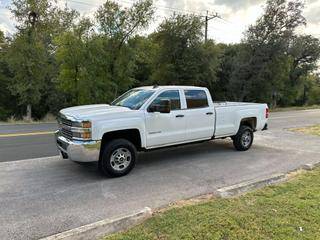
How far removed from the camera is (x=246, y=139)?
28.1 ft

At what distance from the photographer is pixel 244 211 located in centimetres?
420

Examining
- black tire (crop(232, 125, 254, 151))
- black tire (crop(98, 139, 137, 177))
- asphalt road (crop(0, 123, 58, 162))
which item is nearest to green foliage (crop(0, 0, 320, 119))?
asphalt road (crop(0, 123, 58, 162))

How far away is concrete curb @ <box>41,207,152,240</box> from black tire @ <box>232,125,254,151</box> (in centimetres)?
485

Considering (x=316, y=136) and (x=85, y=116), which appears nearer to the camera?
(x=85, y=116)

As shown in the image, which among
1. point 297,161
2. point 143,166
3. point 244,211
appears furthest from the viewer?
point 297,161

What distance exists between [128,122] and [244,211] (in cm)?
281

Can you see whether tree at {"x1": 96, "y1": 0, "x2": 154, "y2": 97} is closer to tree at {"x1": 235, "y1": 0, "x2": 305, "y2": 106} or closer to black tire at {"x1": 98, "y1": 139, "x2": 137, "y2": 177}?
tree at {"x1": 235, "y1": 0, "x2": 305, "y2": 106}

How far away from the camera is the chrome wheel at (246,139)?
845cm

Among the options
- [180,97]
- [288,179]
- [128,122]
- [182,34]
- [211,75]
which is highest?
[182,34]

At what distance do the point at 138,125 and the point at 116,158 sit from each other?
2.61 feet

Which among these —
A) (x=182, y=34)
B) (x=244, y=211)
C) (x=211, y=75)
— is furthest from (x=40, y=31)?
(x=244, y=211)

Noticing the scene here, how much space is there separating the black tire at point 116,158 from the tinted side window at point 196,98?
6.39ft

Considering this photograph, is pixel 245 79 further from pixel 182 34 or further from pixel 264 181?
pixel 264 181

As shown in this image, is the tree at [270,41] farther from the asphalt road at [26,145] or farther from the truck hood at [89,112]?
the truck hood at [89,112]
